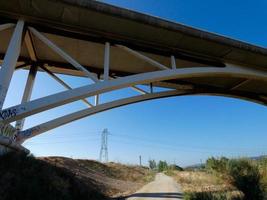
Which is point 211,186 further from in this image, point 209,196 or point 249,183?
point 209,196

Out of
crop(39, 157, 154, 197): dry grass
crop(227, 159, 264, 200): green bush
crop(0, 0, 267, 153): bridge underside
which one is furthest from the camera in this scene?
crop(39, 157, 154, 197): dry grass

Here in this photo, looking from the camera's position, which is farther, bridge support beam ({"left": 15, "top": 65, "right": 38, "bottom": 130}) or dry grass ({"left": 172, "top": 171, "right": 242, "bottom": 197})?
dry grass ({"left": 172, "top": 171, "right": 242, "bottom": 197})

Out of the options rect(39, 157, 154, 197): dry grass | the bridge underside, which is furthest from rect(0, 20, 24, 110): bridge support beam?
rect(39, 157, 154, 197): dry grass

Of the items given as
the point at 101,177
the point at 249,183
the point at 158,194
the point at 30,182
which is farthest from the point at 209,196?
the point at 101,177

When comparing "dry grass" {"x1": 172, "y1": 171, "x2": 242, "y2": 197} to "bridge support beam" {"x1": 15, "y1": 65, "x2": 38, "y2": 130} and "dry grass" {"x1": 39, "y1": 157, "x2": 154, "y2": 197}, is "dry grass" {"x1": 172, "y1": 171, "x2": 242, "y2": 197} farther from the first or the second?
"bridge support beam" {"x1": 15, "y1": 65, "x2": 38, "y2": 130}

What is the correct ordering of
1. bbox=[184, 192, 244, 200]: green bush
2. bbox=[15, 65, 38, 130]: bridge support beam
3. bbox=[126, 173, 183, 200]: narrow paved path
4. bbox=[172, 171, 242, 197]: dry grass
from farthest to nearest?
bbox=[126, 173, 183, 200]: narrow paved path
bbox=[172, 171, 242, 197]: dry grass
bbox=[15, 65, 38, 130]: bridge support beam
bbox=[184, 192, 244, 200]: green bush

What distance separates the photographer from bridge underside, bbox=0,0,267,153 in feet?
18.2

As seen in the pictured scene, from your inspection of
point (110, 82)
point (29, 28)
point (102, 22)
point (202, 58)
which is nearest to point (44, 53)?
point (29, 28)

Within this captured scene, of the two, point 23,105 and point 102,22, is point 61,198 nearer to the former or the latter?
point 23,105

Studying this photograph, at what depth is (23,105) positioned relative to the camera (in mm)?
5016

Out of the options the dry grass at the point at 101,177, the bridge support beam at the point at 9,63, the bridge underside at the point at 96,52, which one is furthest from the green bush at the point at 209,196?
the dry grass at the point at 101,177

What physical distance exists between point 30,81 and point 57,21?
235 cm

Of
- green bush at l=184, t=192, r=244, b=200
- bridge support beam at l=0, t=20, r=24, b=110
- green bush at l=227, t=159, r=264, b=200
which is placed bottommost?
green bush at l=184, t=192, r=244, b=200

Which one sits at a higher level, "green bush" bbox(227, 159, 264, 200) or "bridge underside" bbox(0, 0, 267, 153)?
"bridge underside" bbox(0, 0, 267, 153)
